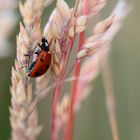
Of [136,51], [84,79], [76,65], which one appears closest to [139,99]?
[136,51]

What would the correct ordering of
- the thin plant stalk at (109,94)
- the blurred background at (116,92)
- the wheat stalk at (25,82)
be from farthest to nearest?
the blurred background at (116,92) < the thin plant stalk at (109,94) < the wheat stalk at (25,82)

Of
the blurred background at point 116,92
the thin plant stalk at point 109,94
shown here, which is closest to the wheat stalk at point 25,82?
the thin plant stalk at point 109,94

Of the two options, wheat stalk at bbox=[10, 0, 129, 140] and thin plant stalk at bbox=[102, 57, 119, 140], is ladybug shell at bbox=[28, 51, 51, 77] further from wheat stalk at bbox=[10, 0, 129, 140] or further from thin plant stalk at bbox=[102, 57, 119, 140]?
thin plant stalk at bbox=[102, 57, 119, 140]

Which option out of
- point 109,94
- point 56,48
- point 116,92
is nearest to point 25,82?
point 56,48

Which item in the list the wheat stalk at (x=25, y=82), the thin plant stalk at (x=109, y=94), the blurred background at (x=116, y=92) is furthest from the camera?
the blurred background at (x=116, y=92)

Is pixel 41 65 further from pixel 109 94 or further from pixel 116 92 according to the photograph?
pixel 116 92

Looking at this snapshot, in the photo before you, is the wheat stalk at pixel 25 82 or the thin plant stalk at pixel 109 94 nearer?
the wheat stalk at pixel 25 82

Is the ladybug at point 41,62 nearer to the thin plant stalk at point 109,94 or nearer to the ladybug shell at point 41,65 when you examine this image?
the ladybug shell at point 41,65

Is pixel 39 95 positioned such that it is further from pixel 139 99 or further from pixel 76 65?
pixel 139 99

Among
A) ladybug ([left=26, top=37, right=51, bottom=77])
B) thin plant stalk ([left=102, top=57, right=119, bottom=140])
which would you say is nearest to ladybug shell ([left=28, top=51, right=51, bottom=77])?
ladybug ([left=26, top=37, right=51, bottom=77])
